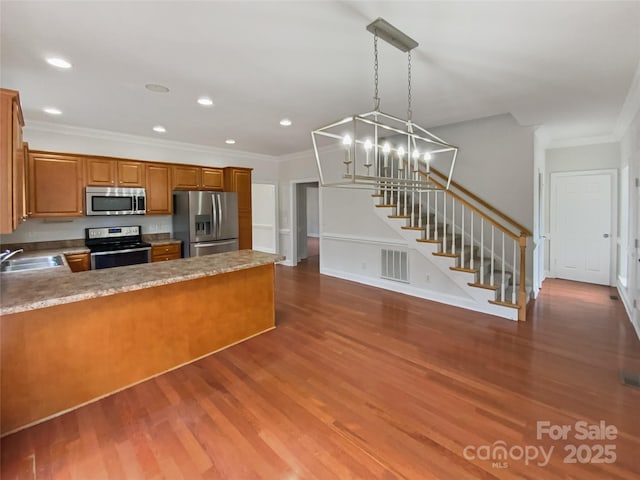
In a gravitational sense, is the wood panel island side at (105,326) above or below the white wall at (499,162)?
below

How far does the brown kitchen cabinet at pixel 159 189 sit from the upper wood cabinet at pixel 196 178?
131 millimetres

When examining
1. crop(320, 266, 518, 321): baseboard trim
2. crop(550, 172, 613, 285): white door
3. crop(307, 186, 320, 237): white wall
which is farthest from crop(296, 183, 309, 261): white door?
crop(550, 172, 613, 285): white door

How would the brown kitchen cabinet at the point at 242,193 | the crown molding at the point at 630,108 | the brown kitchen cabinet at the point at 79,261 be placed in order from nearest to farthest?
the crown molding at the point at 630,108 < the brown kitchen cabinet at the point at 79,261 < the brown kitchen cabinet at the point at 242,193

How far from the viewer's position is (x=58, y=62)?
259 centimetres

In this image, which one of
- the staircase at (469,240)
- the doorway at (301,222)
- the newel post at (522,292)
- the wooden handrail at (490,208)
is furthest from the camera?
the doorway at (301,222)

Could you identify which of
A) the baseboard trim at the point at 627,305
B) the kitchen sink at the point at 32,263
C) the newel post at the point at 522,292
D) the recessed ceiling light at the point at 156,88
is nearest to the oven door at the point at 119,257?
the kitchen sink at the point at 32,263

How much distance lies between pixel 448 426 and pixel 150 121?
15.8 ft

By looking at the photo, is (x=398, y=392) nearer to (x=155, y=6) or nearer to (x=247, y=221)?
(x=155, y=6)

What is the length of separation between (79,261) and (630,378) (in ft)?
20.2

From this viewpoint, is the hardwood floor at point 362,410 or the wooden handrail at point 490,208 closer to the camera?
the hardwood floor at point 362,410

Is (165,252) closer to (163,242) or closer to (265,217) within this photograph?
(163,242)

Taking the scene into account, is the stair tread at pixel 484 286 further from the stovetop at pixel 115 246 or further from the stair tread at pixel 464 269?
the stovetop at pixel 115 246

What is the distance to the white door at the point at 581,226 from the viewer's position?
551cm

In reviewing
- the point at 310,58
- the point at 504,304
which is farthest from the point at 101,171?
the point at 504,304
